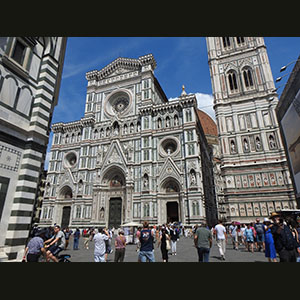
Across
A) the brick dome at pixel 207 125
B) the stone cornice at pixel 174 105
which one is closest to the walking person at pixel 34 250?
the stone cornice at pixel 174 105

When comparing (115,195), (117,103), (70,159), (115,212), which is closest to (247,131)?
(115,195)

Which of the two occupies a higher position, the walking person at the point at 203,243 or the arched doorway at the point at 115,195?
the arched doorway at the point at 115,195

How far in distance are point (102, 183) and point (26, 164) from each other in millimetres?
20011

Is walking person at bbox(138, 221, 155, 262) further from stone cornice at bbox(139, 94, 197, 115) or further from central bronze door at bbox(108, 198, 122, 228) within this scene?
stone cornice at bbox(139, 94, 197, 115)

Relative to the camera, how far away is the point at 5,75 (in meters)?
7.54

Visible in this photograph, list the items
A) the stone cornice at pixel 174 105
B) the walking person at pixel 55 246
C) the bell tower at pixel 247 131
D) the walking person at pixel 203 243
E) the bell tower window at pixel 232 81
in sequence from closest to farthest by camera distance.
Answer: the walking person at pixel 55 246 < the walking person at pixel 203 243 < the bell tower at pixel 247 131 < the stone cornice at pixel 174 105 < the bell tower window at pixel 232 81

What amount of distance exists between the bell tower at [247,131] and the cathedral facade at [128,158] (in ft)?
11.9

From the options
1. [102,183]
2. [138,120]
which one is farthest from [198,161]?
[102,183]

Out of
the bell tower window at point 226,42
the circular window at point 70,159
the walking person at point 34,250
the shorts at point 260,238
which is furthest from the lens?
the bell tower window at point 226,42

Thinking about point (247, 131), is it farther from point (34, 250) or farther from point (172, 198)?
point (34, 250)

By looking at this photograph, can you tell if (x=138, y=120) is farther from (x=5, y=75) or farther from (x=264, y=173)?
(x=5, y=75)

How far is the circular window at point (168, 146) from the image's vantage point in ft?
85.9

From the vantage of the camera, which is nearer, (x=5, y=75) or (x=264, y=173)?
(x=5, y=75)

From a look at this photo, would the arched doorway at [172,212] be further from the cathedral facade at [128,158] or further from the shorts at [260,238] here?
the shorts at [260,238]
